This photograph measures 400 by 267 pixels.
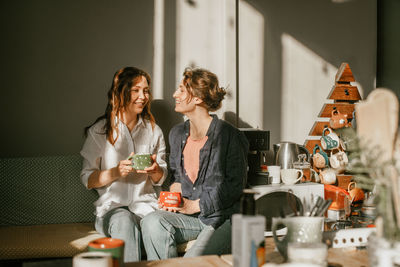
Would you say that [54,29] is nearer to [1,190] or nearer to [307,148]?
[1,190]

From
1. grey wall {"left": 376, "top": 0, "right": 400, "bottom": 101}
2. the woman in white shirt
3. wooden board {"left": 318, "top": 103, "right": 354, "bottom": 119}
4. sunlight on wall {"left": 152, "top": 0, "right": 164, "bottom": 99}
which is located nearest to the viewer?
the woman in white shirt

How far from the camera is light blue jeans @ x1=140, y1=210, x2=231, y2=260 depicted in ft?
6.93

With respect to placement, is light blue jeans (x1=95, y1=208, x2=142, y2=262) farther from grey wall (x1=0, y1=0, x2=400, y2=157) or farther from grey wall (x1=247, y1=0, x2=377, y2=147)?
grey wall (x1=247, y1=0, x2=377, y2=147)

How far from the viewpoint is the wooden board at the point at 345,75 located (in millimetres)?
3381

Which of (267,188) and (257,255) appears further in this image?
(267,188)

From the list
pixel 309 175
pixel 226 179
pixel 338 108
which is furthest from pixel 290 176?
pixel 338 108

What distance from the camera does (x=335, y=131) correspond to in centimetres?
329

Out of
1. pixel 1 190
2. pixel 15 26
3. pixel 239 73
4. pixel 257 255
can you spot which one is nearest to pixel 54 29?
pixel 15 26

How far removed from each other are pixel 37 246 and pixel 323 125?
2244 mm

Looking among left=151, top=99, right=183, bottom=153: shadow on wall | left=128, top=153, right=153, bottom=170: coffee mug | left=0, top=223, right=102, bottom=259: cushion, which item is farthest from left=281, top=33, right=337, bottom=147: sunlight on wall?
left=0, top=223, right=102, bottom=259: cushion

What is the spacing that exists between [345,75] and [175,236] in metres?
2.02

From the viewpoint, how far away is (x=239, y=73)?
3227 mm

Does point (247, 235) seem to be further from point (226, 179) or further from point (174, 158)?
point (174, 158)

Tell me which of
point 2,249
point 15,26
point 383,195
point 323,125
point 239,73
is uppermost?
point 15,26
